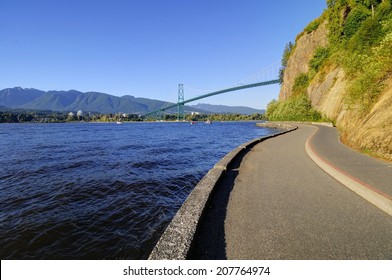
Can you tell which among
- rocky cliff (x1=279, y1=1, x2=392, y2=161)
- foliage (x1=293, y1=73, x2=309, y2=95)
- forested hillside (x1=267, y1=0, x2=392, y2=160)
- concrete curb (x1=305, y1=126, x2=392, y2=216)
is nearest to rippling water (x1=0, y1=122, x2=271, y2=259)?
concrete curb (x1=305, y1=126, x2=392, y2=216)

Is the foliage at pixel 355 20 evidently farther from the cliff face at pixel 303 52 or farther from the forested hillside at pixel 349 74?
the cliff face at pixel 303 52

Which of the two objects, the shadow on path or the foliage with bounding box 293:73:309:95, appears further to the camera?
the foliage with bounding box 293:73:309:95

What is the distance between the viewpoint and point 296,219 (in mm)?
4555

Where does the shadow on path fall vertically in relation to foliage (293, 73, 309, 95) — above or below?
below

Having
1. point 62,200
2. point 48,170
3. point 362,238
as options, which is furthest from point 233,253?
point 48,170

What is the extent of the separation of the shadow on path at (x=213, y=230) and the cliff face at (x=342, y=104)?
288 inches

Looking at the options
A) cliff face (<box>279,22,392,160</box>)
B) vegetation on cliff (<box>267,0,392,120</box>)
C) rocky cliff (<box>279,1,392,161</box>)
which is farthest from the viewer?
vegetation on cliff (<box>267,0,392,120</box>)

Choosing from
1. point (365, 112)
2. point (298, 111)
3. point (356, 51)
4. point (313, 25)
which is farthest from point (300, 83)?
point (365, 112)

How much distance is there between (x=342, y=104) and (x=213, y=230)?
34.4 m

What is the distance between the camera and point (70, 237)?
18.5 ft

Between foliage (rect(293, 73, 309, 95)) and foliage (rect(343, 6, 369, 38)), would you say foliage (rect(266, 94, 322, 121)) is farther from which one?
foliage (rect(343, 6, 369, 38))

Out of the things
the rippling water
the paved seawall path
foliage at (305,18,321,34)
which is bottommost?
the rippling water

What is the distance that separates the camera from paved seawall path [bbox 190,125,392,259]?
138 inches

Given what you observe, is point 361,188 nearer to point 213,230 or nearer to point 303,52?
point 213,230
